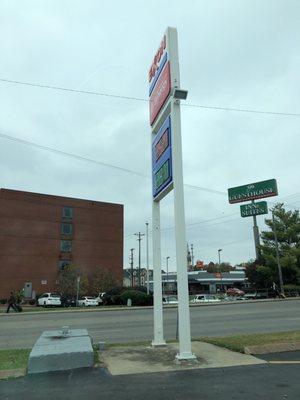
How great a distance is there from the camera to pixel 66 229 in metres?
67.6

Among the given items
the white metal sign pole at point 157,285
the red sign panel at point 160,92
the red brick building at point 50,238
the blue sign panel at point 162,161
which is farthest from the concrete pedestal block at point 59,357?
the red brick building at point 50,238

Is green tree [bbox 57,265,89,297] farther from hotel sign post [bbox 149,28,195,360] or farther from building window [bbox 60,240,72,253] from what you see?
hotel sign post [bbox 149,28,195,360]

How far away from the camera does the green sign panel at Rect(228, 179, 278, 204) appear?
60594 mm

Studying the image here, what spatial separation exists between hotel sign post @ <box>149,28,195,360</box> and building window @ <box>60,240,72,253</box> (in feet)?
187

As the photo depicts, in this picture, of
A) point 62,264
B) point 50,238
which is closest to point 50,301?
point 62,264

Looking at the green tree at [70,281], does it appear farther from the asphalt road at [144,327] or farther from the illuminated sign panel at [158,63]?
the illuminated sign panel at [158,63]

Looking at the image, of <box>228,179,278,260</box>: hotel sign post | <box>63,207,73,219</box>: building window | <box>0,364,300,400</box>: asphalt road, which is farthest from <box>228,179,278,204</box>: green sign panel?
<box>0,364,300,400</box>: asphalt road

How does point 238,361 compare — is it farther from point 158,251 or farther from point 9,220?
point 9,220

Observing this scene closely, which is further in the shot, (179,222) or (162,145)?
(162,145)

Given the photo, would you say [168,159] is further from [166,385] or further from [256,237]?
[256,237]

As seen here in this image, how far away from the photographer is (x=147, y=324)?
2000 centimetres

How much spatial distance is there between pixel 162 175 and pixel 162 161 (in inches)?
12.4

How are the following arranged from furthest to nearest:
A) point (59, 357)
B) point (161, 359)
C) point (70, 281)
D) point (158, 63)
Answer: point (70, 281)
point (158, 63)
point (161, 359)
point (59, 357)

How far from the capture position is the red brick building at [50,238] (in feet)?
202
